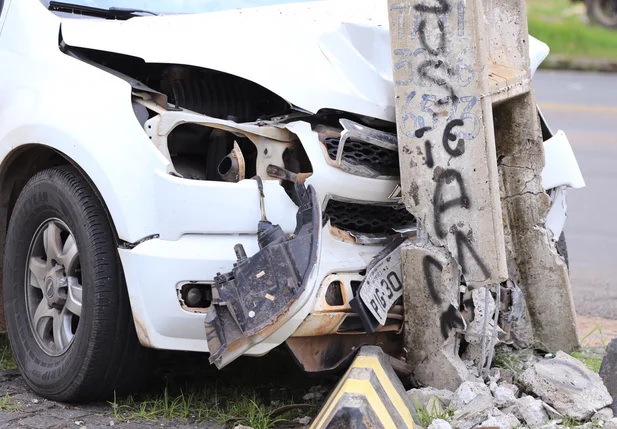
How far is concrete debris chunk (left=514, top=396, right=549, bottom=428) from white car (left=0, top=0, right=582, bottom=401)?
A: 58 cm

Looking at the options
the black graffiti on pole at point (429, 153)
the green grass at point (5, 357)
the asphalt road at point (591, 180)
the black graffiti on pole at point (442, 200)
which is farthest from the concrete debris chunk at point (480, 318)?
the asphalt road at point (591, 180)

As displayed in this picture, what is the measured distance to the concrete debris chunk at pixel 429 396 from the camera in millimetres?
4027

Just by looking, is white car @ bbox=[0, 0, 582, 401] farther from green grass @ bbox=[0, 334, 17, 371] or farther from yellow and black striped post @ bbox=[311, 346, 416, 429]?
green grass @ bbox=[0, 334, 17, 371]

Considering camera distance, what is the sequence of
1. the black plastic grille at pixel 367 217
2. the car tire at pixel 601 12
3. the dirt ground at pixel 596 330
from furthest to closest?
the car tire at pixel 601 12 < the dirt ground at pixel 596 330 < the black plastic grille at pixel 367 217

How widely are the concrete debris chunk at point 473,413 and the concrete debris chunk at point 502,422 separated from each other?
4 centimetres

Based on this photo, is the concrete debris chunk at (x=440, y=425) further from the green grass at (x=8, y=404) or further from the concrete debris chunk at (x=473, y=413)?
the green grass at (x=8, y=404)

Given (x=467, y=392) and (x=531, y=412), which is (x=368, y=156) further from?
(x=531, y=412)

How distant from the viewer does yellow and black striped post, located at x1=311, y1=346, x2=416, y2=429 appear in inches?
139

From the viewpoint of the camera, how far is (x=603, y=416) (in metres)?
4.01

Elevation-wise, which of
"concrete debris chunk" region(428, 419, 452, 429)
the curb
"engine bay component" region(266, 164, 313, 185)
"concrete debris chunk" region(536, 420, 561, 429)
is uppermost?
the curb

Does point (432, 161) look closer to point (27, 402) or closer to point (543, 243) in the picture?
point (543, 243)

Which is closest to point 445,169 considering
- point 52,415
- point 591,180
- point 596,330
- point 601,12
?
point 52,415

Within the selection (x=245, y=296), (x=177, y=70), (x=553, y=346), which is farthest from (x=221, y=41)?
(x=553, y=346)

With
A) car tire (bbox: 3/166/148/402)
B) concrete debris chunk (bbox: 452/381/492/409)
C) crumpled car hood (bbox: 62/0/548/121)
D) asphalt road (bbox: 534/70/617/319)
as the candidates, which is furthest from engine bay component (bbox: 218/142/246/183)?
asphalt road (bbox: 534/70/617/319)
